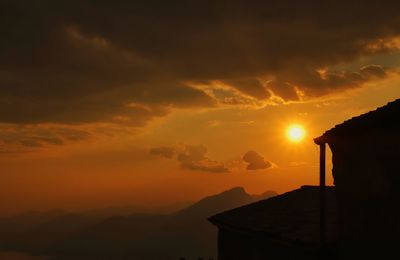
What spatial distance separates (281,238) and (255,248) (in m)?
2.72

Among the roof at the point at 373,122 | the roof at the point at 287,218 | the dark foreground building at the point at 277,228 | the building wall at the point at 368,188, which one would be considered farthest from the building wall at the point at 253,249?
the roof at the point at 373,122

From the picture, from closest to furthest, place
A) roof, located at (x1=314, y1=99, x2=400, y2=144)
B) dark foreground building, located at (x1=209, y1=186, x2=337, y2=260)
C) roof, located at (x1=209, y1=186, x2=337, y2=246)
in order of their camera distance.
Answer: roof, located at (x1=314, y1=99, x2=400, y2=144) < dark foreground building, located at (x1=209, y1=186, x2=337, y2=260) < roof, located at (x1=209, y1=186, x2=337, y2=246)

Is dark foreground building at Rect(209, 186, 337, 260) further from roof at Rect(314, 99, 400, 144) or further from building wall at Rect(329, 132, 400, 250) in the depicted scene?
roof at Rect(314, 99, 400, 144)

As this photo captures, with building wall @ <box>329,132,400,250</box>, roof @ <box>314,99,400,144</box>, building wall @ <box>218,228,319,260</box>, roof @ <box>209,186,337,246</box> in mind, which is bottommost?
building wall @ <box>218,228,319,260</box>

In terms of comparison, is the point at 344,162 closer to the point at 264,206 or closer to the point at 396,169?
the point at 396,169

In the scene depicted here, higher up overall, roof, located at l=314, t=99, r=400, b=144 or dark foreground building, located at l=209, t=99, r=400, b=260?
roof, located at l=314, t=99, r=400, b=144

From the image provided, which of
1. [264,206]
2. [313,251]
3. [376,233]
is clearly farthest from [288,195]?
[376,233]

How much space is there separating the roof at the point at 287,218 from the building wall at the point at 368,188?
1250 mm

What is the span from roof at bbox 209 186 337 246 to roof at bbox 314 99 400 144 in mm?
2742

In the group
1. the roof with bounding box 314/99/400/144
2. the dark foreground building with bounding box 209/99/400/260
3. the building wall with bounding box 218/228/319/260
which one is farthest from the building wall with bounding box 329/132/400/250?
the building wall with bounding box 218/228/319/260

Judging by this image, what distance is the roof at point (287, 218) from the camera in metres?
12.1

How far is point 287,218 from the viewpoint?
1460 cm

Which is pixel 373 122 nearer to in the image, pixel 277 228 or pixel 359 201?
pixel 359 201

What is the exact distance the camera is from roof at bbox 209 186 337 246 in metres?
12.1
